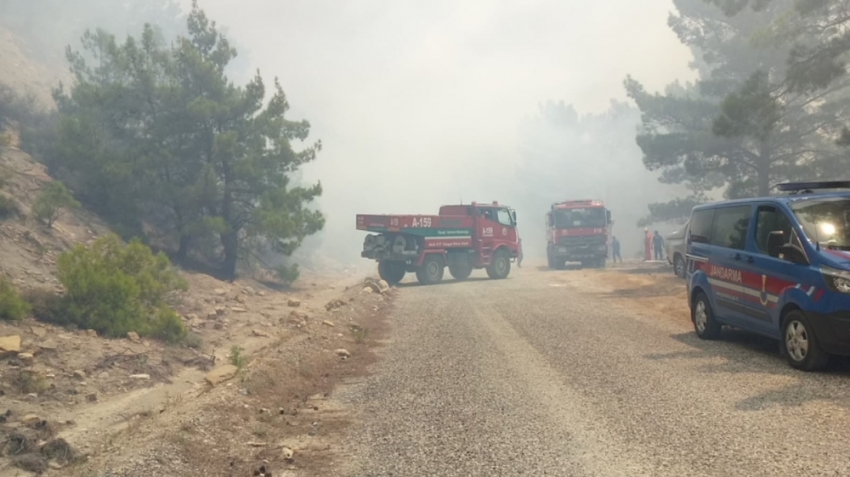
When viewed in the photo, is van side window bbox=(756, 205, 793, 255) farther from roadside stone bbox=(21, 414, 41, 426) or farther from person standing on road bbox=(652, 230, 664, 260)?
person standing on road bbox=(652, 230, 664, 260)

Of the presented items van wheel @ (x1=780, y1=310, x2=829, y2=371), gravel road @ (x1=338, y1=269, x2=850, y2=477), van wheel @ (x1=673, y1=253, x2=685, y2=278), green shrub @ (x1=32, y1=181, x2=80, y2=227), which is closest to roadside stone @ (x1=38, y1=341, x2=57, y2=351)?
gravel road @ (x1=338, y1=269, x2=850, y2=477)

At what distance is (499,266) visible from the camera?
1216 inches

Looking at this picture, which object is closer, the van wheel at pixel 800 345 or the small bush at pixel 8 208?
the van wheel at pixel 800 345

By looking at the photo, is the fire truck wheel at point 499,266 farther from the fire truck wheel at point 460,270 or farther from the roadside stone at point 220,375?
the roadside stone at point 220,375

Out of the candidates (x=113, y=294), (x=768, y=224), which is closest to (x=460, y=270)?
(x=113, y=294)

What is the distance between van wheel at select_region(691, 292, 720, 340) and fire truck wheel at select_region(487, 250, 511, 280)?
1889 cm

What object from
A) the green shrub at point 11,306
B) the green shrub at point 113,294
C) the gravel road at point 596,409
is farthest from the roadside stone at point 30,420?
the green shrub at point 113,294

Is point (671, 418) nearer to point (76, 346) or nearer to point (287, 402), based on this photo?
point (287, 402)

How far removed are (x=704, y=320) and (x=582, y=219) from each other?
24194 mm

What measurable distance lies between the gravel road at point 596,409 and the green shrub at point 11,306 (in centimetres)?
654

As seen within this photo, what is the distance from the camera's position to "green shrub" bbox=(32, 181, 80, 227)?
70.5 ft

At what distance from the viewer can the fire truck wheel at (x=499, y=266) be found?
30.7 meters

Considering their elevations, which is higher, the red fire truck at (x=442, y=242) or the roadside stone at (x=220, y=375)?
the red fire truck at (x=442, y=242)

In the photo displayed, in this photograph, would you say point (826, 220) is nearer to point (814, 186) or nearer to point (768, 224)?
point (768, 224)
